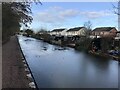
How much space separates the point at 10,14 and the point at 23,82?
6.00 m

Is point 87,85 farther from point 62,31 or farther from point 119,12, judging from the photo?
point 62,31

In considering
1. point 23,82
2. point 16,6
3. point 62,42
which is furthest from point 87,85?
point 62,42

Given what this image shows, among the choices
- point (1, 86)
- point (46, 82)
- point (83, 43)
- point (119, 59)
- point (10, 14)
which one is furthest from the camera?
point (83, 43)

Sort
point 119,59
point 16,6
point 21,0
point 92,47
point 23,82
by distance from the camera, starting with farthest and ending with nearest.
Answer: point 92,47, point 119,59, point 16,6, point 21,0, point 23,82

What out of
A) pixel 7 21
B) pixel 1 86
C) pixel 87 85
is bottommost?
pixel 87 85

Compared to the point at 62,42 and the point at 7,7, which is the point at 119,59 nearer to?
the point at 7,7

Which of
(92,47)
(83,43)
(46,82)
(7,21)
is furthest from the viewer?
(83,43)

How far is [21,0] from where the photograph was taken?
43.3 ft

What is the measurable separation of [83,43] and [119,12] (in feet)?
103

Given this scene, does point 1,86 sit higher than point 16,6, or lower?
lower

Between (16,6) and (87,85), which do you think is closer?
(16,6)

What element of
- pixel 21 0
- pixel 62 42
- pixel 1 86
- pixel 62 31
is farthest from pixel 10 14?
pixel 62 31

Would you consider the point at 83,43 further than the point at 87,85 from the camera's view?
Yes

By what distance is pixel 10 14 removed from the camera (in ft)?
55.1
